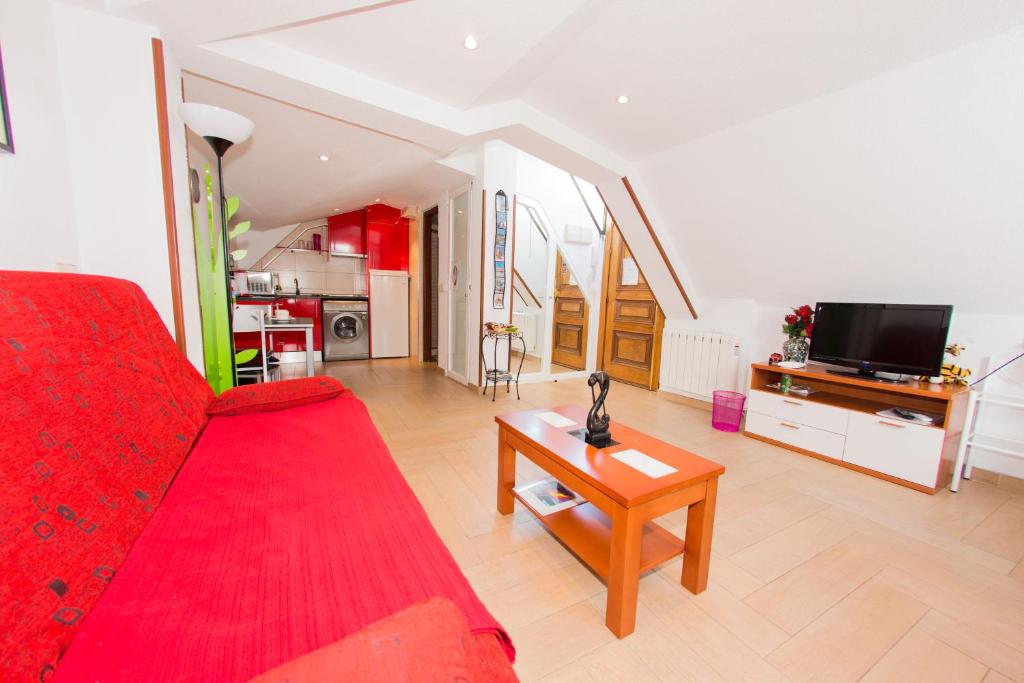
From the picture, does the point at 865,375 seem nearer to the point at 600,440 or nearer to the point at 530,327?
the point at 600,440

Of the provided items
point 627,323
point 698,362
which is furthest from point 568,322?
point 698,362

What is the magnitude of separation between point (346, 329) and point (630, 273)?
388cm

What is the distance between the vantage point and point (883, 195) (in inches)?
83.7

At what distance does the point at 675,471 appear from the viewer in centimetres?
130

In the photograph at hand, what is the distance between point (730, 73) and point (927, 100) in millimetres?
851

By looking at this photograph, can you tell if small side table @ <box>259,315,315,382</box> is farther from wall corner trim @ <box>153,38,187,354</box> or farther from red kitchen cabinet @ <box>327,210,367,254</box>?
red kitchen cabinet @ <box>327,210,367,254</box>

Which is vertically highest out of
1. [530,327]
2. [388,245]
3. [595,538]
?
[388,245]

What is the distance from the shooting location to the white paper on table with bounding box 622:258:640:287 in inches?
175

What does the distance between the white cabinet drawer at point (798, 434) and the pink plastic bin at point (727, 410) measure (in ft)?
0.42

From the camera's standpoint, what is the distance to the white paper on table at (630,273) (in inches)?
175

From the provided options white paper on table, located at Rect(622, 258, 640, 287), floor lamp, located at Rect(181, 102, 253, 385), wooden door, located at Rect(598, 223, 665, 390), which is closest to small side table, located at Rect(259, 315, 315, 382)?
floor lamp, located at Rect(181, 102, 253, 385)

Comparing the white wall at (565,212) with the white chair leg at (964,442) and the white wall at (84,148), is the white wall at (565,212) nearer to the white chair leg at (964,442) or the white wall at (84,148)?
the white chair leg at (964,442)

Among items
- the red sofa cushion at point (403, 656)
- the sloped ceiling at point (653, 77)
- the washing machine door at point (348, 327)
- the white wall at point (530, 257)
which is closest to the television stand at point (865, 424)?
the sloped ceiling at point (653, 77)

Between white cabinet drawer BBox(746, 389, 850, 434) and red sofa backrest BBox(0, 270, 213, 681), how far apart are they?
333 cm
